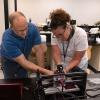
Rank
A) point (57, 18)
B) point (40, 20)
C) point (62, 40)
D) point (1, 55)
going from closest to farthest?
point (57, 18) < point (62, 40) < point (1, 55) < point (40, 20)

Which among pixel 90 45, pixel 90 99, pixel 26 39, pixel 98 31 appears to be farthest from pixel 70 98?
pixel 98 31

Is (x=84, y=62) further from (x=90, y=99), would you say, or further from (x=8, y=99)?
(x=8, y=99)

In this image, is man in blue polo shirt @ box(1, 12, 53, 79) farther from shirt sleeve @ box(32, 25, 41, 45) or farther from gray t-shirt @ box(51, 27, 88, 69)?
gray t-shirt @ box(51, 27, 88, 69)

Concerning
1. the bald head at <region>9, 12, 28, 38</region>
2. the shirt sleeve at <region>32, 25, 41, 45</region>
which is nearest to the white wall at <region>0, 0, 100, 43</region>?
the shirt sleeve at <region>32, 25, 41, 45</region>

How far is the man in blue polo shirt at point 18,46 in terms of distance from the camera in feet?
6.10

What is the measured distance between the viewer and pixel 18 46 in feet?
6.75

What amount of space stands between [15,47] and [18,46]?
0.08 meters

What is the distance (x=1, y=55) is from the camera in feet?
7.30

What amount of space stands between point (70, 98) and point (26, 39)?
2.68ft

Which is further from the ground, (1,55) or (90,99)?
(1,55)

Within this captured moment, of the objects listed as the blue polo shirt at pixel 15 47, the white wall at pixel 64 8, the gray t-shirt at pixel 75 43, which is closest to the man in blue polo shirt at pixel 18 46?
the blue polo shirt at pixel 15 47

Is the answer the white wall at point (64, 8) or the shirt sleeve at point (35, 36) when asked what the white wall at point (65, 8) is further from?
the shirt sleeve at point (35, 36)

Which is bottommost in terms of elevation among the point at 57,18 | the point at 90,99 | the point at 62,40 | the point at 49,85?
the point at 90,99

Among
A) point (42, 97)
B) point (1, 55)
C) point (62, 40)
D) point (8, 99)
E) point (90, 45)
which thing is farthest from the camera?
point (90, 45)
